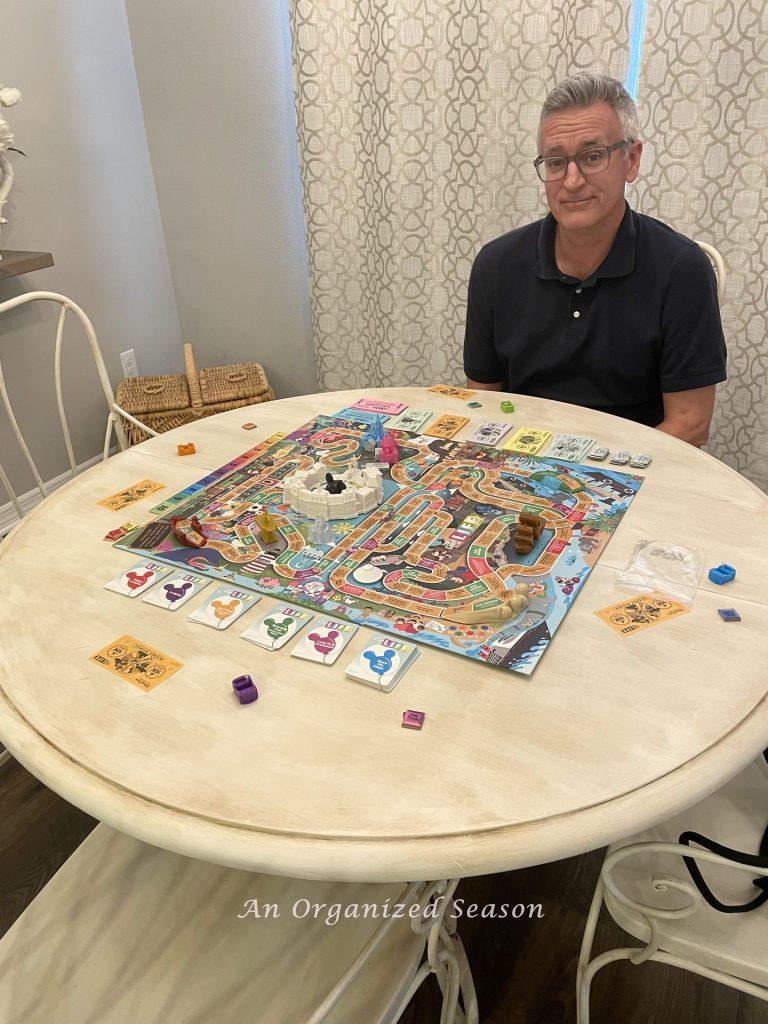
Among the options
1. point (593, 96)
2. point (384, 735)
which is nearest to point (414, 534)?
point (384, 735)

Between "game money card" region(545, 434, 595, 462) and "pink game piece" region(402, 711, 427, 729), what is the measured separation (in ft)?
2.24

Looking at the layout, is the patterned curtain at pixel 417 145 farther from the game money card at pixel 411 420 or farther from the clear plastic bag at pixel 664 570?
the clear plastic bag at pixel 664 570

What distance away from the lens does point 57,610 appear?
97 cm

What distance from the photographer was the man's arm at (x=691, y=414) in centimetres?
164

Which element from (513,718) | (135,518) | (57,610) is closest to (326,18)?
(135,518)

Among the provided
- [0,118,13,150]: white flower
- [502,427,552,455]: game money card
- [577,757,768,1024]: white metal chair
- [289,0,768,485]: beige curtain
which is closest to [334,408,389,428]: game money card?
[502,427,552,455]: game money card

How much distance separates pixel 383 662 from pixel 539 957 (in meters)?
0.80

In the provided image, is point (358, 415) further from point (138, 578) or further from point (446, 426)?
point (138, 578)

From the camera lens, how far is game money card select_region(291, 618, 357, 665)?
2.86 feet

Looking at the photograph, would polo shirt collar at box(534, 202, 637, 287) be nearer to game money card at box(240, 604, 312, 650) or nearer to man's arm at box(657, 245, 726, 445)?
man's arm at box(657, 245, 726, 445)

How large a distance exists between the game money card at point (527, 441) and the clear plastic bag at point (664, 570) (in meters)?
0.35

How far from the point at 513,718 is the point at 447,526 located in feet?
1.29

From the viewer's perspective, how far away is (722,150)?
6.88 feet

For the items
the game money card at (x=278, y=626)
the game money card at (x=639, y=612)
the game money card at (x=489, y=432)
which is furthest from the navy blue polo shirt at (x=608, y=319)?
the game money card at (x=278, y=626)
